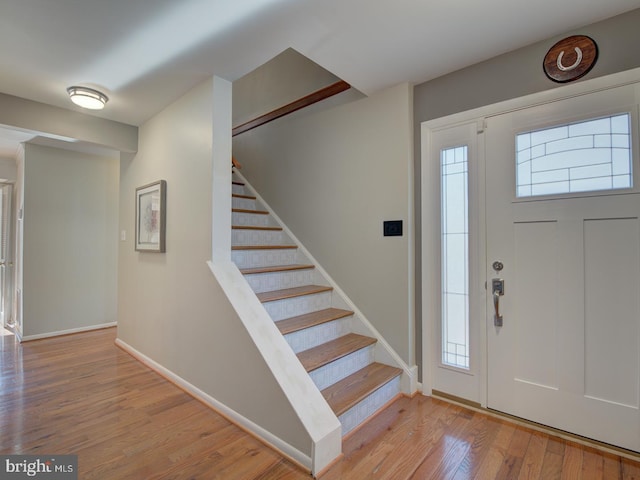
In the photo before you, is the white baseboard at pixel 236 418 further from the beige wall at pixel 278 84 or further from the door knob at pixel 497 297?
the beige wall at pixel 278 84

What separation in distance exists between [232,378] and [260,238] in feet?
4.92

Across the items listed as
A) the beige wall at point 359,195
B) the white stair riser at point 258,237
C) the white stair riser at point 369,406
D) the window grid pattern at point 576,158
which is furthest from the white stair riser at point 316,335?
the window grid pattern at point 576,158

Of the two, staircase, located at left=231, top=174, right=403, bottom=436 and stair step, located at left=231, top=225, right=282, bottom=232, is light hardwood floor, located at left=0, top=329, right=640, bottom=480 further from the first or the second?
stair step, located at left=231, top=225, right=282, bottom=232

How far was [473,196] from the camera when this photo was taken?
7.30 feet

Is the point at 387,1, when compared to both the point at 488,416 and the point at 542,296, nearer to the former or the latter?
the point at 542,296

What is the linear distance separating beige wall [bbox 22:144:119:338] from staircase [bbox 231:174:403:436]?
7.89 feet

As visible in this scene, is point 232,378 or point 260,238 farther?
point 260,238

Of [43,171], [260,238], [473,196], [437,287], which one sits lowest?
[437,287]

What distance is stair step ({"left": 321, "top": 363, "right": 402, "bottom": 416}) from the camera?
1965mm

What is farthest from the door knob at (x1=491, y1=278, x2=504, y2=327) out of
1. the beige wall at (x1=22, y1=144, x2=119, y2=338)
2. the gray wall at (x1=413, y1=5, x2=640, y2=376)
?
the beige wall at (x1=22, y1=144, x2=119, y2=338)

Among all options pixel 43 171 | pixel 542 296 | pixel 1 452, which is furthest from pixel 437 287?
pixel 43 171

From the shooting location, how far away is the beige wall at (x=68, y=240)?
378 cm

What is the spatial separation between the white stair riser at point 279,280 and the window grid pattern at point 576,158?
1865mm

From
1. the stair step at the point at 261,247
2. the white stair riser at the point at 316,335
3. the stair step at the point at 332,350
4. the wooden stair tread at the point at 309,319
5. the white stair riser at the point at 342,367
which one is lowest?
the white stair riser at the point at 342,367
